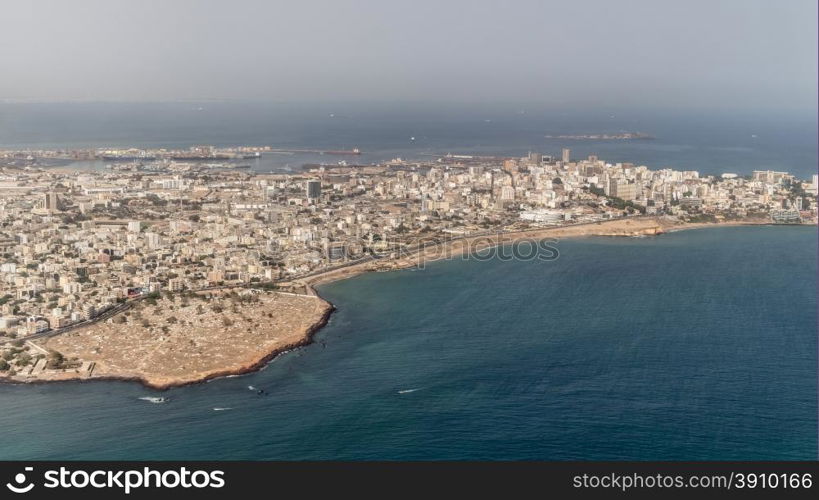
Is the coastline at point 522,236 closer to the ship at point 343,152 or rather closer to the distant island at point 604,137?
the ship at point 343,152

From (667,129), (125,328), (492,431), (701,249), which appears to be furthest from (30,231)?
(667,129)

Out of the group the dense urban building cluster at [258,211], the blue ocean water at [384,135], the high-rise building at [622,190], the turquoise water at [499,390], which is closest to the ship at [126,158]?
the dense urban building cluster at [258,211]

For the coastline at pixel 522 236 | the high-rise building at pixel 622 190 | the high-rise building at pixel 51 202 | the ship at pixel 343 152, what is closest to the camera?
the coastline at pixel 522 236

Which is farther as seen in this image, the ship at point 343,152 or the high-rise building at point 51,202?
the ship at point 343,152

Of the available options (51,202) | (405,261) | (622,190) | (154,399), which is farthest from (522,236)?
(154,399)

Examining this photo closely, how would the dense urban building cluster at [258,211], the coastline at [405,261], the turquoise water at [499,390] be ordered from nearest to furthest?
the turquoise water at [499,390] → the coastline at [405,261] → the dense urban building cluster at [258,211]

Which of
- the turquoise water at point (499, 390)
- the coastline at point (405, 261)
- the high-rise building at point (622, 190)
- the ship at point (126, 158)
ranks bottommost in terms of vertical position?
the turquoise water at point (499, 390)

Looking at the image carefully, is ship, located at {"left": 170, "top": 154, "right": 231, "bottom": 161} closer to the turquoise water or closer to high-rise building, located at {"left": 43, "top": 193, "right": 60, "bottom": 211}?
high-rise building, located at {"left": 43, "top": 193, "right": 60, "bottom": 211}

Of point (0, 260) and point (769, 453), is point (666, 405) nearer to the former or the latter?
point (769, 453)
